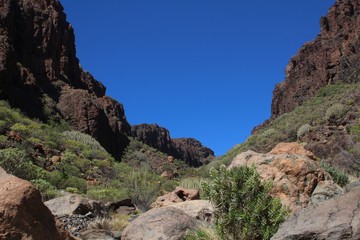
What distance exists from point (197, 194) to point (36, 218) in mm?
9788

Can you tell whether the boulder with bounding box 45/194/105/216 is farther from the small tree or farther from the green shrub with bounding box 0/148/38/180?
the small tree

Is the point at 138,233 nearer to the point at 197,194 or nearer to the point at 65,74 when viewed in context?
the point at 197,194

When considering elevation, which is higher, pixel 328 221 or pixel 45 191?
pixel 45 191

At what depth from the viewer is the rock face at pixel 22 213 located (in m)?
5.01

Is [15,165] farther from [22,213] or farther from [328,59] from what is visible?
[328,59]

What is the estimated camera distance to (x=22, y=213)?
5141 mm

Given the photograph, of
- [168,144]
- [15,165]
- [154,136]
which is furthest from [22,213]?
[168,144]

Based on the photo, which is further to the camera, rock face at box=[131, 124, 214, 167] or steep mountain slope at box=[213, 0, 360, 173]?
rock face at box=[131, 124, 214, 167]

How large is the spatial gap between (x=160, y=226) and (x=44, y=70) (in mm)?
37605

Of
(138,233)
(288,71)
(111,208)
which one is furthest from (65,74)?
(288,71)

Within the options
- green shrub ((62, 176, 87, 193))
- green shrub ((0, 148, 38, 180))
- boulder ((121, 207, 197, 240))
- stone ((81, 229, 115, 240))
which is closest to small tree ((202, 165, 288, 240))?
boulder ((121, 207, 197, 240))

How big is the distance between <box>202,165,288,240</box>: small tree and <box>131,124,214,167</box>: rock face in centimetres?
9745

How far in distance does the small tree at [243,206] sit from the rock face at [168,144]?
97448 mm

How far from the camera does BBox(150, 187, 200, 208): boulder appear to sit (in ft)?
43.7
